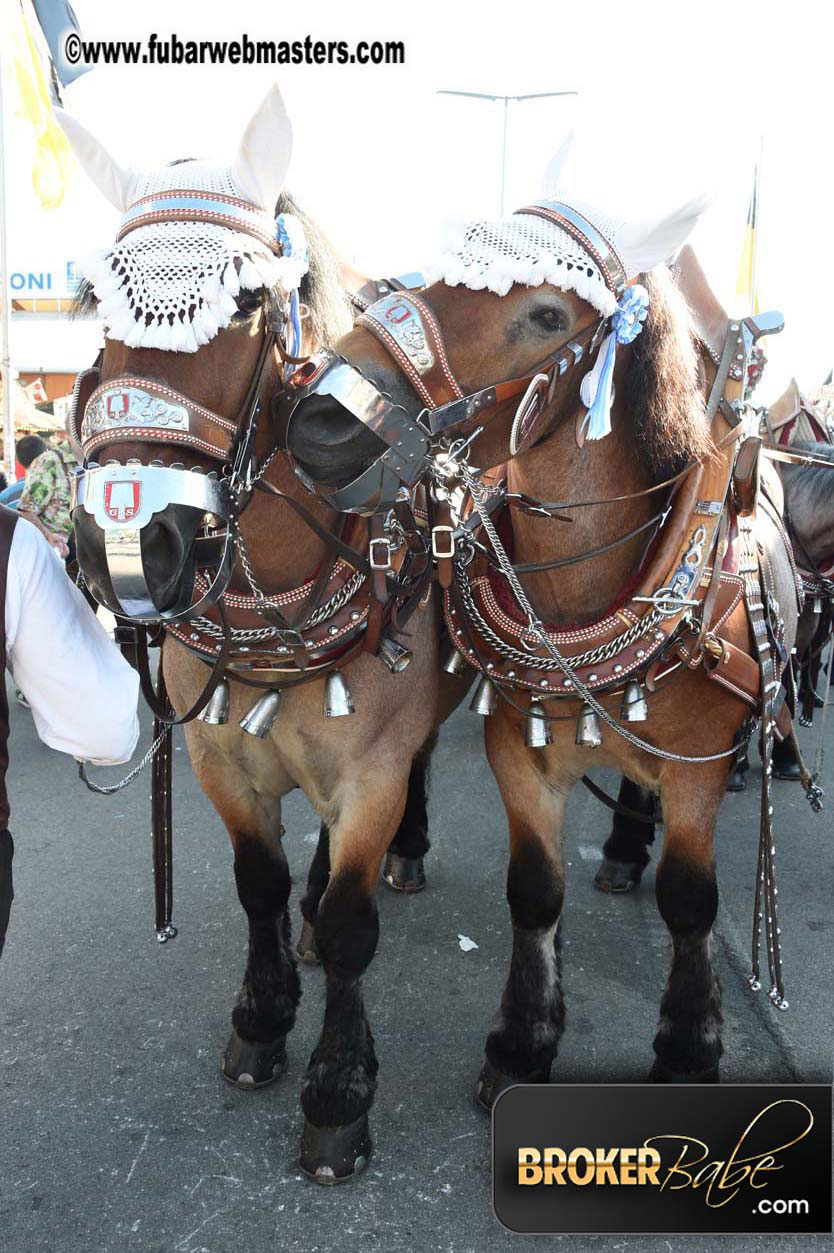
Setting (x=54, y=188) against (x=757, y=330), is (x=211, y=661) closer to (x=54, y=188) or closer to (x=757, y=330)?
(x=757, y=330)

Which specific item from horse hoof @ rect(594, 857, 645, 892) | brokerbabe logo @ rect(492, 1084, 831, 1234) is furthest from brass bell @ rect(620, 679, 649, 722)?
horse hoof @ rect(594, 857, 645, 892)

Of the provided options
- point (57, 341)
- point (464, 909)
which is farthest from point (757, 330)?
point (57, 341)

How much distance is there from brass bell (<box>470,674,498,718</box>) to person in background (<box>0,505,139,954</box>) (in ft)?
3.06

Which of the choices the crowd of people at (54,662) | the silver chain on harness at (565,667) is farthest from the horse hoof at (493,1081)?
the crowd of people at (54,662)

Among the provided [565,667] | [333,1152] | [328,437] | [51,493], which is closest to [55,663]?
[328,437]

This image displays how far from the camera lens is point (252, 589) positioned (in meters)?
2.00

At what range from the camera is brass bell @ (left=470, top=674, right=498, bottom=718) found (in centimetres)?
233

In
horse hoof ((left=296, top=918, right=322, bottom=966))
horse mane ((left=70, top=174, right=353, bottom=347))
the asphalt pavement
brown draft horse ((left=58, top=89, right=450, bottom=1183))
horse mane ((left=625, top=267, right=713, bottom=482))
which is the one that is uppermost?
horse mane ((left=70, top=174, right=353, bottom=347))

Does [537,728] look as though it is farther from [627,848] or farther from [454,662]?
[627,848]

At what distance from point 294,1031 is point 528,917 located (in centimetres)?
83

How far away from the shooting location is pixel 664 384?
1947 mm

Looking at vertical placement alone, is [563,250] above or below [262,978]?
above

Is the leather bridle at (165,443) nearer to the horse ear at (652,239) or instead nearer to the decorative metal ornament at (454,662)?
the horse ear at (652,239)

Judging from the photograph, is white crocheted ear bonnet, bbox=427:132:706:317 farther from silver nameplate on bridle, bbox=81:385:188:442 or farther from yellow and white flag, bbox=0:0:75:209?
yellow and white flag, bbox=0:0:75:209
